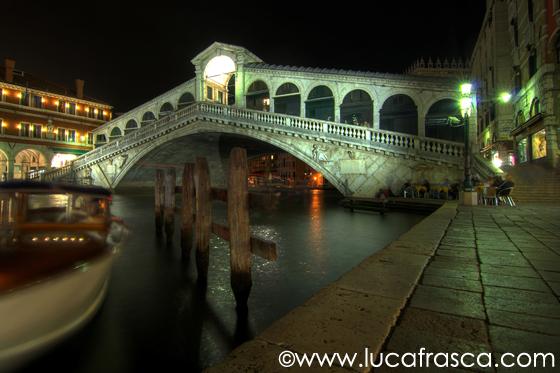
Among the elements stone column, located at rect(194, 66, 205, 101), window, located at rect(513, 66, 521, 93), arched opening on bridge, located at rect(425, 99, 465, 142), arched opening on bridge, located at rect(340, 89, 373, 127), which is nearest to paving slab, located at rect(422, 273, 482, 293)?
arched opening on bridge, located at rect(425, 99, 465, 142)

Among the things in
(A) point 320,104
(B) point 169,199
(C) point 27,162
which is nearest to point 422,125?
(A) point 320,104

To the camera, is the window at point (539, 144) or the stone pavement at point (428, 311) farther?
the window at point (539, 144)

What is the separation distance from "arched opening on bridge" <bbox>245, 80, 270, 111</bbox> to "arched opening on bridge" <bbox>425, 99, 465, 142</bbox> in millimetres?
11050

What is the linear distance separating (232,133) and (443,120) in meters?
12.5

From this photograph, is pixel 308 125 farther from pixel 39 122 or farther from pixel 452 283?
pixel 39 122

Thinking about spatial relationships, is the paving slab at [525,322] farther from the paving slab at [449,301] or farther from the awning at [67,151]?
the awning at [67,151]

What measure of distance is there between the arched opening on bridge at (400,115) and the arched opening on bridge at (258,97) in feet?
27.8

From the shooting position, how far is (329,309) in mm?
2033

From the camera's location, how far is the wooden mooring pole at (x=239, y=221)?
11.9 ft

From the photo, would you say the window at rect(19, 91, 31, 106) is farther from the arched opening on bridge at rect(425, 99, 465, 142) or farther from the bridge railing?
the arched opening on bridge at rect(425, 99, 465, 142)

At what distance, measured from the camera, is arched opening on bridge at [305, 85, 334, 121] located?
21.0 meters

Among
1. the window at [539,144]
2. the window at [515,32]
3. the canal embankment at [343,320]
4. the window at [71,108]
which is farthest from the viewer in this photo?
the window at [71,108]

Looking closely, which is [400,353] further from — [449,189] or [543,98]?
[543,98]

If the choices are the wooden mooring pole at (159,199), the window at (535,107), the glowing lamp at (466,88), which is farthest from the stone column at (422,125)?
the wooden mooring pole at (159,199)
